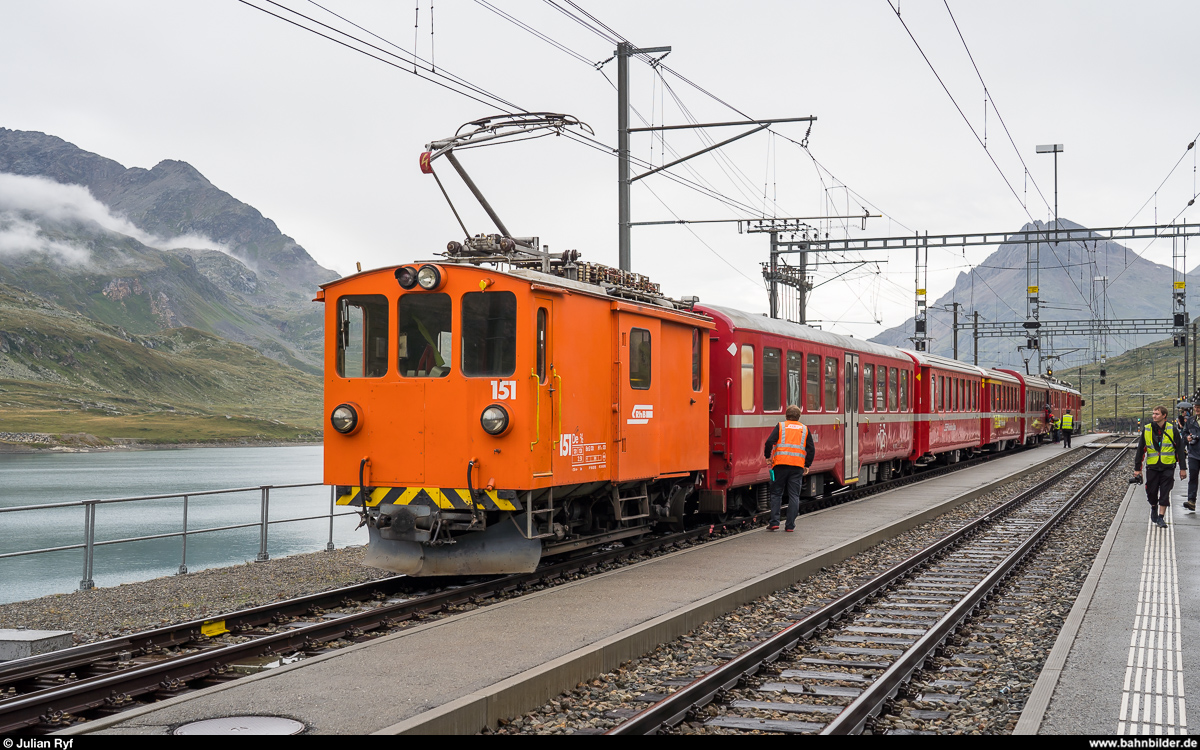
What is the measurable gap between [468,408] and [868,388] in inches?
538

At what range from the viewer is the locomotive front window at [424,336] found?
10438mm

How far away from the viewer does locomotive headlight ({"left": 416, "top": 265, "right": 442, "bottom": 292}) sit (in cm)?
1036

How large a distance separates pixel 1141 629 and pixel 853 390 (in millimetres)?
12443

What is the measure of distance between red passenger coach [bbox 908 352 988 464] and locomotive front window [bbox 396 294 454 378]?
1865 centimetres

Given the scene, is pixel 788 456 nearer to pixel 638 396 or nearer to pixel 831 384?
pixel 638 396

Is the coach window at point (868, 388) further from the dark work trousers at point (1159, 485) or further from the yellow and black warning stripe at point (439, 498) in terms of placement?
the yellow and black warning stripe at point (439, 498)

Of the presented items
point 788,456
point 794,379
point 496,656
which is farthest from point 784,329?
point 496,656

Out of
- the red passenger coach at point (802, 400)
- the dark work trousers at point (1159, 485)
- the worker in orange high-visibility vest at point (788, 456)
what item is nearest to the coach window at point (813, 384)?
the red passenger coach at point (802, 400)

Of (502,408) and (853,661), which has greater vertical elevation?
(502,408)

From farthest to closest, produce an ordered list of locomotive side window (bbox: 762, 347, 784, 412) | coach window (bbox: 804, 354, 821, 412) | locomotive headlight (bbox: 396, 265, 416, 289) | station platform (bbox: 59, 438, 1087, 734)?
coach window (bbox: 804, 354, 821, 412) → locomotive side window (bbox: 762, 347, 784, 412) → locomotive headlight (bbox: 396, 265, 416, 289) → station platform (bbox: 59, 438, 1087, 734)

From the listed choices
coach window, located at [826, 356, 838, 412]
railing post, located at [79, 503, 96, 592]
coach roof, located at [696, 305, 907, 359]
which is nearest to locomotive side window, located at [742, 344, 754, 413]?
coach roof, located at [696, 305, 907, 359]

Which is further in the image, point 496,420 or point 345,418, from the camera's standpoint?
point 345,418

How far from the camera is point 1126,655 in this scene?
7527 millimetres

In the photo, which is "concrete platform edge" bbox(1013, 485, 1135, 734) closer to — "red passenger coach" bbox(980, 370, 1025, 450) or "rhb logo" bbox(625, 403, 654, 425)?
"rhb logo" bbox(625, 403, 654, 425)
